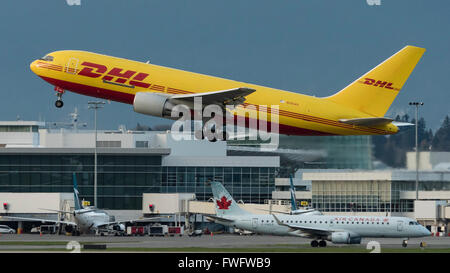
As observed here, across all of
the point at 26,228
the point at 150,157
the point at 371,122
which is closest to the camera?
the point at 371,122

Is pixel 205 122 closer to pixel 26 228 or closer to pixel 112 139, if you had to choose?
pixel 26 228

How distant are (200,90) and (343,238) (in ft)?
120

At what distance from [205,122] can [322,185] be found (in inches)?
3373

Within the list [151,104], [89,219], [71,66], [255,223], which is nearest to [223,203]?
[255,223]

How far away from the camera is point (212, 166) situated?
164625 millimetres

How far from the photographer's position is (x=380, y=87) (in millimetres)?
65312

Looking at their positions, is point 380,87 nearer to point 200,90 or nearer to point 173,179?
point 200,90

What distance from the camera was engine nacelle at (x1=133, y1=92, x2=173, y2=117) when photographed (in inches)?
2466

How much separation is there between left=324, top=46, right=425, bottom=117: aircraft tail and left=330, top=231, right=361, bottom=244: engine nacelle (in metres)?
31.6

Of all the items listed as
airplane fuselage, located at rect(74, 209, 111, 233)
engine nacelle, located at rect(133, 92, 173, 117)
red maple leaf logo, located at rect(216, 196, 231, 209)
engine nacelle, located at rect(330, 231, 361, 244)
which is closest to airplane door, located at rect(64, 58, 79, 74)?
engine nacelle, located at rect(133, 92, 173, 117)

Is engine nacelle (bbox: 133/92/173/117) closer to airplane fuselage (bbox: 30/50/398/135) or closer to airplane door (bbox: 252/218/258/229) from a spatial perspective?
airplane fuselage (bbox: 30/50/398/135)

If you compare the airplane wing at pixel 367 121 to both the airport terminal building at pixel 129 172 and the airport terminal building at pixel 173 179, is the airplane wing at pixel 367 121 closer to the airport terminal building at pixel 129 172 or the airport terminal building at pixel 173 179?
the airport terminal building at pixel 173 179
